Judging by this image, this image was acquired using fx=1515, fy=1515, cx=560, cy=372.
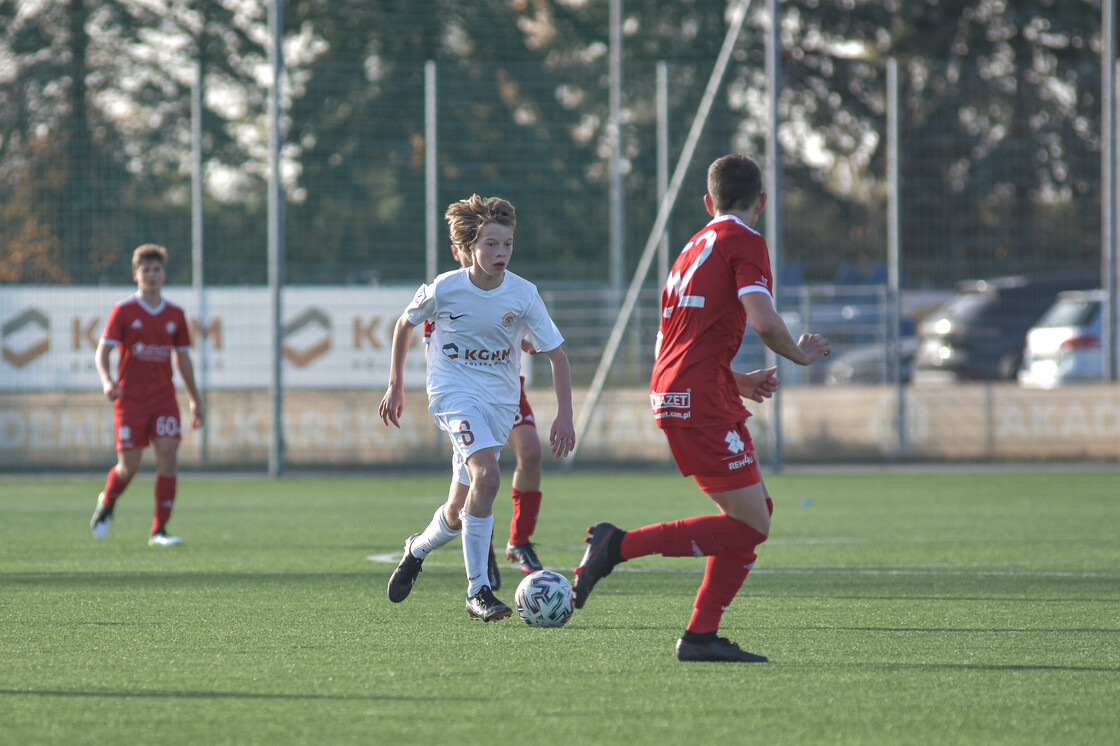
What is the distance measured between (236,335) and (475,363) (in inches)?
452

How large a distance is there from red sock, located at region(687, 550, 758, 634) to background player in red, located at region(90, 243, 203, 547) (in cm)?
560

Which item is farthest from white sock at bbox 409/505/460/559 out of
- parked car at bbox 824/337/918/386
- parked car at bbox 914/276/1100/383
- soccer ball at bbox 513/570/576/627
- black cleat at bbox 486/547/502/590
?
parked car at bbox 914/276/1100/383

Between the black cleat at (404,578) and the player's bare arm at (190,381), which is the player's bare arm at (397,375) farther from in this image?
the player's bare arm at (190,381)

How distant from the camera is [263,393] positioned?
17.4m

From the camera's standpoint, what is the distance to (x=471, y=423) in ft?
20.6

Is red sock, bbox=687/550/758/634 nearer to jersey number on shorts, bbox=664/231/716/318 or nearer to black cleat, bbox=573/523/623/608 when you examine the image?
black cleat, bbox=573/523/623/608

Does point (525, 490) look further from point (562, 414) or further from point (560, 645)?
point (560, 645)

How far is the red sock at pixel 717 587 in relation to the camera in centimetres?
519

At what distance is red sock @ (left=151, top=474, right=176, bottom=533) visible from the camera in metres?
10.0

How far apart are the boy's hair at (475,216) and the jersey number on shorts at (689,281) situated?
112cm

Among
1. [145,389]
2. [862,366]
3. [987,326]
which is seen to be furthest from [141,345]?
[987,326]

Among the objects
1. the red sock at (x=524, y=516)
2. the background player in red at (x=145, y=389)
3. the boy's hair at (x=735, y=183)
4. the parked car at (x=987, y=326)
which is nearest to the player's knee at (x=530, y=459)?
the red sock at (x=524, y=516)

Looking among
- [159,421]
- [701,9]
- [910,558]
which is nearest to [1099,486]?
[910,558]

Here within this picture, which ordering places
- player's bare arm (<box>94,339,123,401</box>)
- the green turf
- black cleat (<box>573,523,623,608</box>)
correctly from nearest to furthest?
1. the green turf
2. black cleat (<box>573,523,623,608</box>)
3. player's bare arm (<box>94,339,123,401</box>)
